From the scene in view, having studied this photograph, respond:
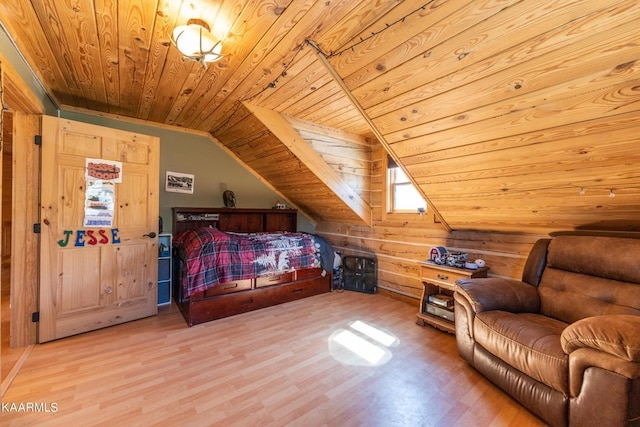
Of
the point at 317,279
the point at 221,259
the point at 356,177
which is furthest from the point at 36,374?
the point at 356,177

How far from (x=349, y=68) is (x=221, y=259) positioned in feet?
7.34

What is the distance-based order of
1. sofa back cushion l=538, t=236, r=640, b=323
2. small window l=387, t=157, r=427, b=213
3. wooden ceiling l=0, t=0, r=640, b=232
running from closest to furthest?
wooden ceiling l=0, t=0, r=640, b=232 → sofa back cushion l=538, t=236, r=640, b=323 → small window l=387, t=157, r=427, b=213

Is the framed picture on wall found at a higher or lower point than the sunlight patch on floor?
higher

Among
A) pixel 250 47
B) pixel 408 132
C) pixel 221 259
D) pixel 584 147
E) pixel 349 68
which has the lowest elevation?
pixel 221 259

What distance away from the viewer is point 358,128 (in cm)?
347

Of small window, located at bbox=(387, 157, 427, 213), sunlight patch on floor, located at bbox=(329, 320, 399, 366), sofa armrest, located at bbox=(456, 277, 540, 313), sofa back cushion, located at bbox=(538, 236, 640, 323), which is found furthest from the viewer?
small window, located at bbox=(387, 157, 427, 213)

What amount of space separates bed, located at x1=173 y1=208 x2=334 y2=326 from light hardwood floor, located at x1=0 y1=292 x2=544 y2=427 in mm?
308

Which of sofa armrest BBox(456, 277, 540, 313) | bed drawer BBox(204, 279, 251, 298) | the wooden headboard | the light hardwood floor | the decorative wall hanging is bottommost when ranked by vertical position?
the light hardwood floor

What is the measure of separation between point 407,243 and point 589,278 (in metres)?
1.77

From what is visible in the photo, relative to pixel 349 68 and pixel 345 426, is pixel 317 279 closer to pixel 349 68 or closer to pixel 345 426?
pixel 345 426

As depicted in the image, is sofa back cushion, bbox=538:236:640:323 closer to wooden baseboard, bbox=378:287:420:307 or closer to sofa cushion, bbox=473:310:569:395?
sofa cushion, bbox=473:310:569:395

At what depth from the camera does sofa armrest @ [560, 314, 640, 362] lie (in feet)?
4.02

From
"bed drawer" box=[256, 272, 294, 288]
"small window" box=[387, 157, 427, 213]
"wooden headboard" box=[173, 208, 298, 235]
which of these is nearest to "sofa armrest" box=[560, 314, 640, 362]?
"small window" box=[387, 157, 427, 213]

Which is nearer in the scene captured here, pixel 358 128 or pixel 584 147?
pixel 584 147
